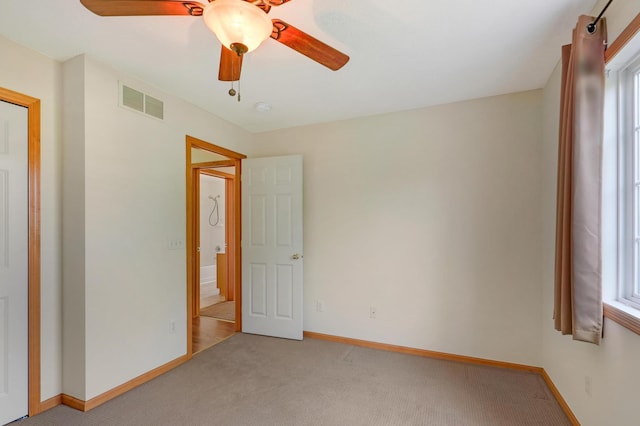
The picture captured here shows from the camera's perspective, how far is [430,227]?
301 cm

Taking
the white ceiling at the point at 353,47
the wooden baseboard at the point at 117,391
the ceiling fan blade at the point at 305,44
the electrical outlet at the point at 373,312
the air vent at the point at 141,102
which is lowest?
the wooden baseboard at the point at 117,391

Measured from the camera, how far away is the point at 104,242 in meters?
2.25

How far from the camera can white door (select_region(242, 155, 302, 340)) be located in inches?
137

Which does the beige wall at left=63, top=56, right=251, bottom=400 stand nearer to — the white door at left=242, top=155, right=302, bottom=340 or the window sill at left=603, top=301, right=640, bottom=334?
the white door at left=242, top=155, right=302, bottom=340

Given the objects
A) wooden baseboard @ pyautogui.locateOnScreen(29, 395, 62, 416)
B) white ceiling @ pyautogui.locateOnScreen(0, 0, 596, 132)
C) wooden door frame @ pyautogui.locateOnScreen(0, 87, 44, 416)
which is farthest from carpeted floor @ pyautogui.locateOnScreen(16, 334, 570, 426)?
white ceiling @ pyautogui.locateOnScreen(0, 0, 596, 132)

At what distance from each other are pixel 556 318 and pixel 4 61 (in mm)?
3778

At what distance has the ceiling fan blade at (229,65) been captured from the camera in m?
1.54

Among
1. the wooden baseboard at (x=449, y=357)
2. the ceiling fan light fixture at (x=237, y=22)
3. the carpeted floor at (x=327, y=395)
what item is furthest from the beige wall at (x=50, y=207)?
the wooden baseboard at (x=449, y=357)

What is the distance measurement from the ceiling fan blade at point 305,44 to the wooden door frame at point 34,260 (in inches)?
74.2

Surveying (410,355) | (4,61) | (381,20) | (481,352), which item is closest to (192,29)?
(381,20)

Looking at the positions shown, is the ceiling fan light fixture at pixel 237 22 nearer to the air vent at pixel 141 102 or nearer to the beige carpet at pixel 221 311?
the air vent at pixel 141 102

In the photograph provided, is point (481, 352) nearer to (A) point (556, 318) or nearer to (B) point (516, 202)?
(A) point (556, 318)

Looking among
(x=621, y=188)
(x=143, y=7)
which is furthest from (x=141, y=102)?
(x=621, y=188)

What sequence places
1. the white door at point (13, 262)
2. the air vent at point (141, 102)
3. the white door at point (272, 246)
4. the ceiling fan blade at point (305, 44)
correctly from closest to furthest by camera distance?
the ceiling fan blade at point (305, 44), the white door at point (13, 262), the air vent at point (141, 102), the white door at point (272, 246)
